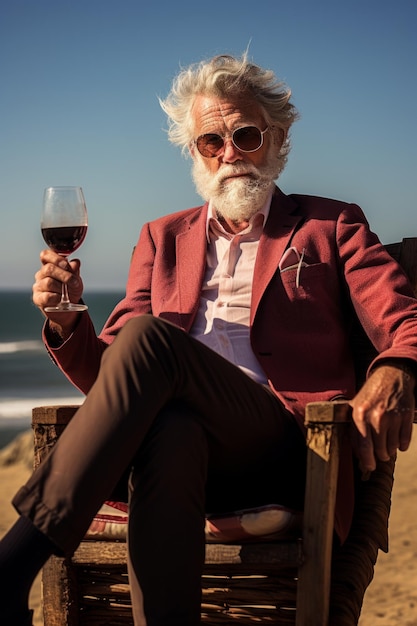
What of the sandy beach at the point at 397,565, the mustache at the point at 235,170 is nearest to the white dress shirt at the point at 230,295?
the mustache at the point at 235,170

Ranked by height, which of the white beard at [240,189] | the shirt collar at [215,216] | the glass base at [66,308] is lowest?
the glass base at [66,308]

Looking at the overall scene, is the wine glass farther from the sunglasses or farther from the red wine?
the sunglasses

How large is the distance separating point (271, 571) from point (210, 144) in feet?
5.19

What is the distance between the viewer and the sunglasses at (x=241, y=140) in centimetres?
325

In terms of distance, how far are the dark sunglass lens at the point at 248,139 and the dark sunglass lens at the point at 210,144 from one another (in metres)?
0.07

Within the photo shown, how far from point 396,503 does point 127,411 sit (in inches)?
218

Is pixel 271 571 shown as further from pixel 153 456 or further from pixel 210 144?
pixel 210 144

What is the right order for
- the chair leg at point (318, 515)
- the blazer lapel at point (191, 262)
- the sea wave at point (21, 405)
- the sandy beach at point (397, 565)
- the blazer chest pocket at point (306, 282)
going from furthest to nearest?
1. the sea wave at point (21, 405)
2. the sandy beach at point (397, 565)
3. the blazer lapel at point (191, 262)
4. the blazer chest pocket at point (306, 282)
5. the chair leg at point (318, 515)

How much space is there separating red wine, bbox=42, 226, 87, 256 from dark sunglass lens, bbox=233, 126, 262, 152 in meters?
0.80

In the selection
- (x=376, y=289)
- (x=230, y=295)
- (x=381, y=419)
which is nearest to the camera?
(x=381, y=419)

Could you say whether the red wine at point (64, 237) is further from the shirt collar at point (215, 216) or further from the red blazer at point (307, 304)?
the shirt collar at point (215, 216)

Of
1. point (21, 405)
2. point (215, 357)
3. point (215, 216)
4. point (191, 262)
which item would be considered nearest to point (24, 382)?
point (21, 405)

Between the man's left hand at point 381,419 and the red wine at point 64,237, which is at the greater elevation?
the red wine at point 64,237

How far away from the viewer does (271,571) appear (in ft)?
8.29
